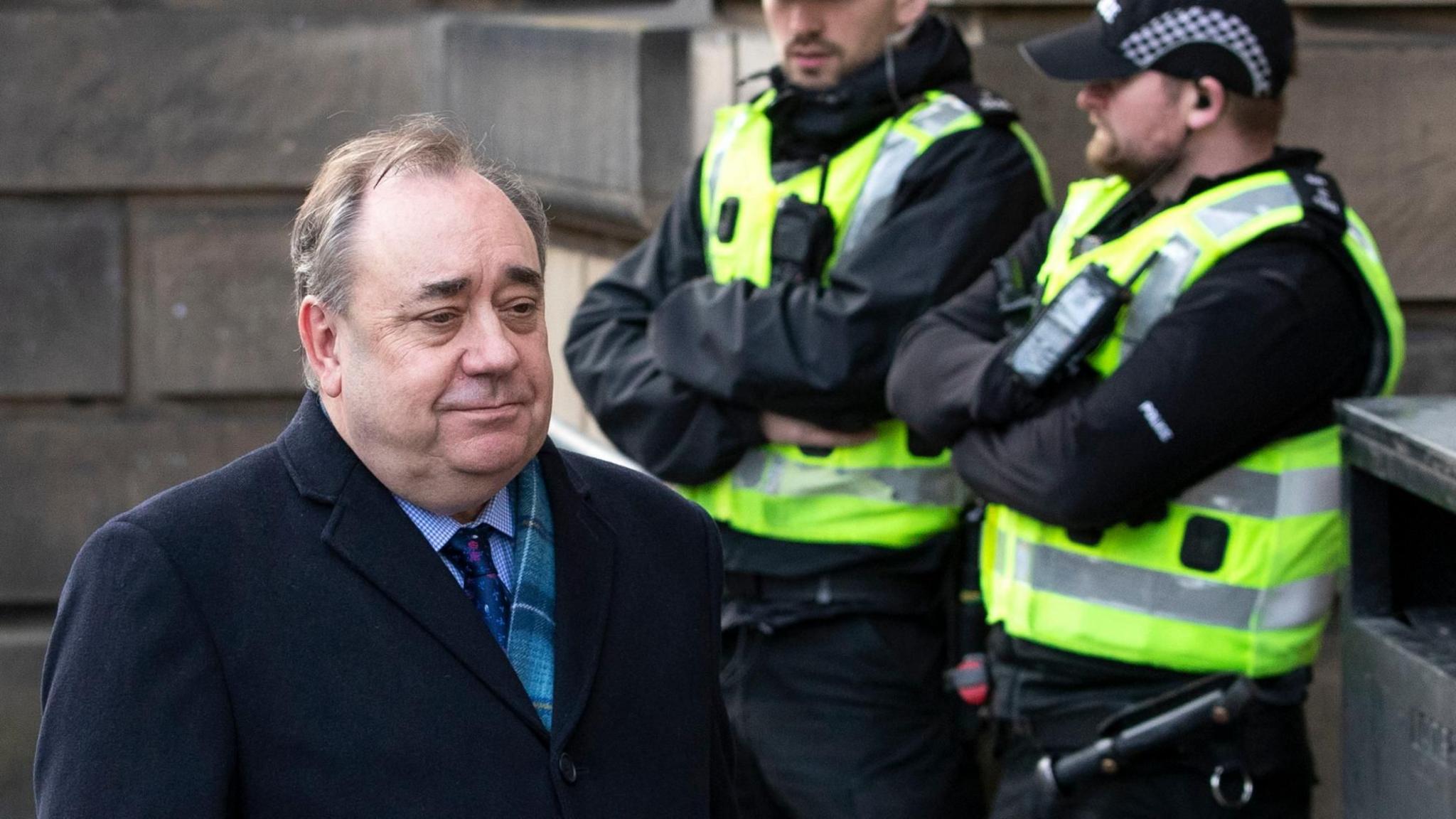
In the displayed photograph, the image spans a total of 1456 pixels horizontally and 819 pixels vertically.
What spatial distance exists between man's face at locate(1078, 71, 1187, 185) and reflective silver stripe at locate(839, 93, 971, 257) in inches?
13.4

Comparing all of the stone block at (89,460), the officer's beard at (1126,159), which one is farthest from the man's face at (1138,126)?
the stone block at (89,460)

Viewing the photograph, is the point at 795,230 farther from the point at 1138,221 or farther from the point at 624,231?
the point at 624,231

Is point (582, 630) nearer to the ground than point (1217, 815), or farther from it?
farther from it

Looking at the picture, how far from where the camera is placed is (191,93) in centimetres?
602

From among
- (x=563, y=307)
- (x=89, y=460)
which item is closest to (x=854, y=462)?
(x=563, y=307)

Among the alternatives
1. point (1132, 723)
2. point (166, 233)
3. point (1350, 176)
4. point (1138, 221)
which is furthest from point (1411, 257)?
point (166, 233)

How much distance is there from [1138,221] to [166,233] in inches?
148

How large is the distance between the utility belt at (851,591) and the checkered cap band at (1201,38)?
956 millimetres

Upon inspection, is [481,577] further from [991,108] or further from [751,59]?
[751,59]

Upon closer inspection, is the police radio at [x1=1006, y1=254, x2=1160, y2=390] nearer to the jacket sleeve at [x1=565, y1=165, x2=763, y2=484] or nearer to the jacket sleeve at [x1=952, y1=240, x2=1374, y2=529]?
the jacket sleeve at [x1=952, y1=240, x2=1374, y2=529]

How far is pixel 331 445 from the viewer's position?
2037 mm

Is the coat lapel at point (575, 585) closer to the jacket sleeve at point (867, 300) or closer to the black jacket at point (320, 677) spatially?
the black jacket at point (320, 677)

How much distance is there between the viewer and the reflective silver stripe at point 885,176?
3432mm

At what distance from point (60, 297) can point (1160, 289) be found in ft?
13.4
